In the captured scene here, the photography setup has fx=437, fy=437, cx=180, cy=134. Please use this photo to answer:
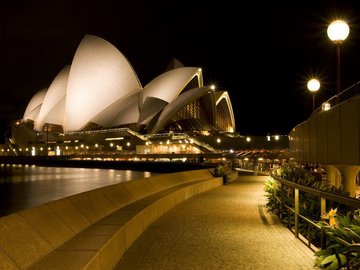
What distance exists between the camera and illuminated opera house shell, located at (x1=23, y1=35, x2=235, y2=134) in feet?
195

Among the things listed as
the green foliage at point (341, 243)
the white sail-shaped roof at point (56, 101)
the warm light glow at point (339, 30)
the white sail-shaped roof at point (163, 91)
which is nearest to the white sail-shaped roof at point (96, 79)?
the white sail-shaped roof at point (163, 91)

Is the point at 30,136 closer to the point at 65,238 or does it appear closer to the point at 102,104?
the point at 102,104

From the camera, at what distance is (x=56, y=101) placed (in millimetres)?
69812

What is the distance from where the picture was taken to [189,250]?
5.64 m

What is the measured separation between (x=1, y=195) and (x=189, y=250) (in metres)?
12.6

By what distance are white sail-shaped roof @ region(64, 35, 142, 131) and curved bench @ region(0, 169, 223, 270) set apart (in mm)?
52975

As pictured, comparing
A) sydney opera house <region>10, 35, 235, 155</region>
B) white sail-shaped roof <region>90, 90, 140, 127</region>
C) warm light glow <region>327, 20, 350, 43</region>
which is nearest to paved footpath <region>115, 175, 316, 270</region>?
warm light glow <region>327, 20, 350, 43</region>

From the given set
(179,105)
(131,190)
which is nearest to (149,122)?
(179,105)

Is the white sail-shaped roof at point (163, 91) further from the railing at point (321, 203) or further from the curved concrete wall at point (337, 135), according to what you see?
the railing at point (321, 203)

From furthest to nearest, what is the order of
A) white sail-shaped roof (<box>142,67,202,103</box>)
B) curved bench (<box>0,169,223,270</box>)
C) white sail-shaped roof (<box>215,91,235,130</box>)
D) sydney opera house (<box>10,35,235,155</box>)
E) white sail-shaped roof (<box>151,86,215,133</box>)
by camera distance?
white sail-shaped roof (<box>215,91,235,130</box>) < white sail-shaped roof (<box>142,67,202,103</box>) < sydney opera house (<box>10,35,235,155</box>) < white sail-shaped roof (<box>151,86,215,133</box>) < curved bench (<box>0,169,223,270</box>)

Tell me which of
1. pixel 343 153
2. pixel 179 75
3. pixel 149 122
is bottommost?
pixel 343 153

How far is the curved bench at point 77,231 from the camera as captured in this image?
3.49 m

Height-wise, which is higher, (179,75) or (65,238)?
(179,75)

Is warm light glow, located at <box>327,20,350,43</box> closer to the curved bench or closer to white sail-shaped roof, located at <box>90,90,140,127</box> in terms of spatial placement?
the curved bench
